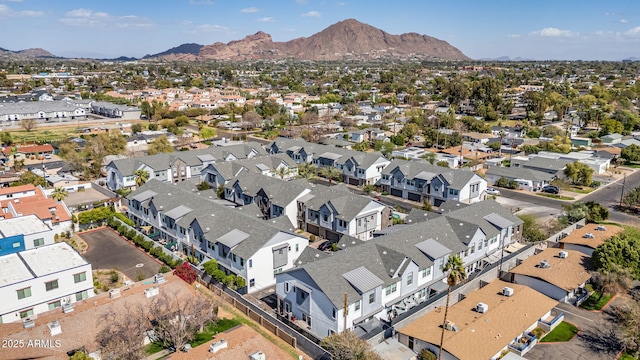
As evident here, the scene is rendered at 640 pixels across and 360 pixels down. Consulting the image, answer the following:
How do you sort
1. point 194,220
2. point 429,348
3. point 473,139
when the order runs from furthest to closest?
point 473,139, point 194,220, point 429,348

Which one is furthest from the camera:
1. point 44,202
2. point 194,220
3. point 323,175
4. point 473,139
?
point 473,139

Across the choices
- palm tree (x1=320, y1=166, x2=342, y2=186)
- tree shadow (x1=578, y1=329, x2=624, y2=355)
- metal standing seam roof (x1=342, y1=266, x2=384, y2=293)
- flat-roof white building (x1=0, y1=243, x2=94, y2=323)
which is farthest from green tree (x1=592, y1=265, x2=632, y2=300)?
flat-roof white building (x1=0, y1=243, x2=94, y2=323)

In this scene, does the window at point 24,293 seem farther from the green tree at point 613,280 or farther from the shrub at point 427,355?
the green tree at point 613,280

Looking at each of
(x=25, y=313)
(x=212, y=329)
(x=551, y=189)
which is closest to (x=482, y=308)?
(x=212, y=329)

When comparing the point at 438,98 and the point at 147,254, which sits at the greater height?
the point at 438,98

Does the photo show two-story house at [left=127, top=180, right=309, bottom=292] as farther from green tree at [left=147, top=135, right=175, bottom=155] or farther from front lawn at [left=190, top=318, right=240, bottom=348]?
Result: green tree at [left=147, top=135, right=175, bottom=155]

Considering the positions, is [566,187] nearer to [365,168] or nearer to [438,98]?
[365,168]

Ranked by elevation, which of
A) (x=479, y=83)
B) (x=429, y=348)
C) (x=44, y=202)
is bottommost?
(x=429, y=348)

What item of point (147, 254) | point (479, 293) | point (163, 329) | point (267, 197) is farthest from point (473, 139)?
point (163, 329)
